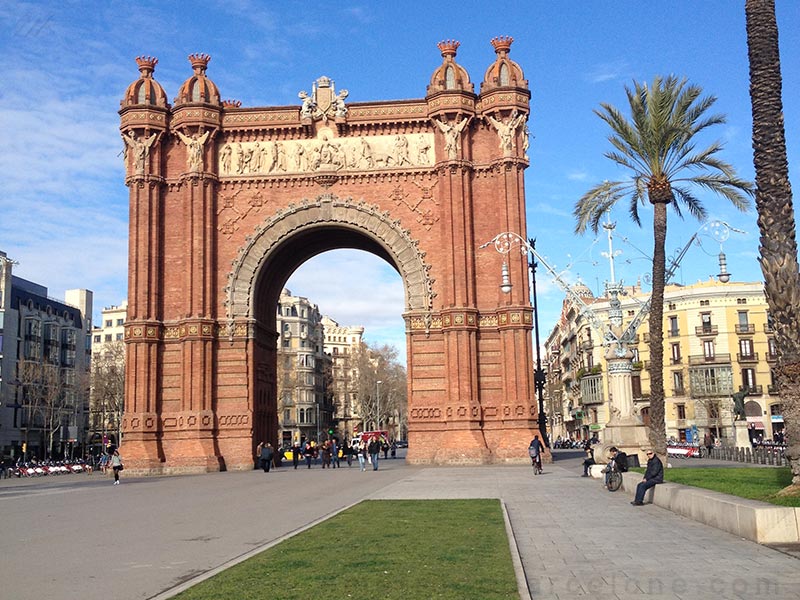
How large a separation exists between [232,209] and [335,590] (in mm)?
34619

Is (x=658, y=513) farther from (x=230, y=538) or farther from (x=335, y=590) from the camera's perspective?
(x=335, y=590)

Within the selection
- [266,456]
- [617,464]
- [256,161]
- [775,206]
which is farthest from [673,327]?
[775,206]

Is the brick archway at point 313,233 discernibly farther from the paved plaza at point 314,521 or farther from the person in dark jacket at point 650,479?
the person in dark jacket at point 650,479

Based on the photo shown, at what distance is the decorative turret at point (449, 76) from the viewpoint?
41.5 meters

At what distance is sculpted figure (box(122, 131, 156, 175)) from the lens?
42.1 m

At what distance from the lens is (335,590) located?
389 inches

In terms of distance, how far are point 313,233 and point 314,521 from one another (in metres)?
28.1

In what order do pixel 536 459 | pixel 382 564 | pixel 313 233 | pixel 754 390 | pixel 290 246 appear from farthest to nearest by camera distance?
pixel 754 390 → pixel 290 246 → pixel 313 233 → pixel 536 459 → pixel 382 564

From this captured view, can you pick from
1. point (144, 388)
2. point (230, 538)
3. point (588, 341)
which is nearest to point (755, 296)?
point (588, 341)

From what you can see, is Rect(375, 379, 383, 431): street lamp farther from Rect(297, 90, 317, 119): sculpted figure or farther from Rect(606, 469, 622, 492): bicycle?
Rect(606, 469, 622, 492): bicycle

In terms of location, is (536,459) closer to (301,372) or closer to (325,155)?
(325,155)

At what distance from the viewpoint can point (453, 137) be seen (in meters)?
41.1

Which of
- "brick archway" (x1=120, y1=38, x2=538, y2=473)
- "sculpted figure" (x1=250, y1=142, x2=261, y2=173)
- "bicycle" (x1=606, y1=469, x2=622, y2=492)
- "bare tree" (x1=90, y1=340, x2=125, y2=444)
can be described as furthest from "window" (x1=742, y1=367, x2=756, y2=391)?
"bicycle" (x1=606, y1=469, x2=622, y2=492)

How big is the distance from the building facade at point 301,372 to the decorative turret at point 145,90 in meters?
73.6
